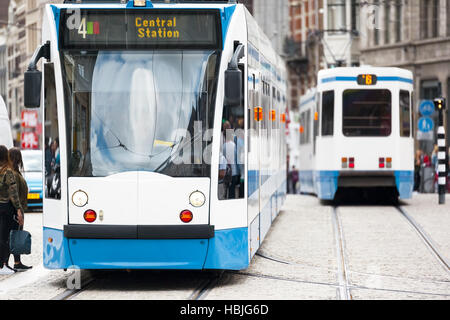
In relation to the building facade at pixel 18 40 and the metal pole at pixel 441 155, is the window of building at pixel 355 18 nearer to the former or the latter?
the building facade at pixel 18 40

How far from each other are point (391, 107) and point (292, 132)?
28.0 m

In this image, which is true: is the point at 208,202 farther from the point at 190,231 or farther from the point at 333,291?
the point at 333,291

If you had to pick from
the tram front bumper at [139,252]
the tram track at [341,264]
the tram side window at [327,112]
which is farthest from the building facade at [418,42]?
the tram front bumper at [139,252]

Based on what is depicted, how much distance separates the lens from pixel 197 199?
10148 mm

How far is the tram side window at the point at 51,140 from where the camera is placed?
10.3 m

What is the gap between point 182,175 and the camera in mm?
10125

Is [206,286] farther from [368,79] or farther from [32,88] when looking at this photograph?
[368,79]

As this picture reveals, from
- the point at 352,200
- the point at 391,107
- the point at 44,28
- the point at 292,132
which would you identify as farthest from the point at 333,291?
the point at 292,132

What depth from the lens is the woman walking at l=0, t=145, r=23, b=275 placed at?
11.7 m

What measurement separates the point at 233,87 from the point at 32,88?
1.88 metres

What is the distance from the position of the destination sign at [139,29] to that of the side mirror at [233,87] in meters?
0.56

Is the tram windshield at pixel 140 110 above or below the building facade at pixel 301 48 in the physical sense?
below

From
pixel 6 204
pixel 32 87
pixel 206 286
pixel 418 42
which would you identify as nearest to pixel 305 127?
pixel 6 204

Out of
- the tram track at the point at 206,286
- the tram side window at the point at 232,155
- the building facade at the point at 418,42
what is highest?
the building facade at the point at 418,42
